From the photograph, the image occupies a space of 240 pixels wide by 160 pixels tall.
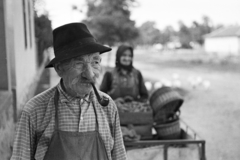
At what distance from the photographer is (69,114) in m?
1.52

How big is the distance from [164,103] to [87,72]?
8.85 feet

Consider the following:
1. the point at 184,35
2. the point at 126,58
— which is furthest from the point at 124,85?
the point at 184,35

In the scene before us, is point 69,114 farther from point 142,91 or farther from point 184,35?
point 184,35

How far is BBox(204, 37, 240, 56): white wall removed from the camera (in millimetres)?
48562

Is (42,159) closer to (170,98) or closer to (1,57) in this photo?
(1,57)

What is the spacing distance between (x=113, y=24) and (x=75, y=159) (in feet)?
63.0

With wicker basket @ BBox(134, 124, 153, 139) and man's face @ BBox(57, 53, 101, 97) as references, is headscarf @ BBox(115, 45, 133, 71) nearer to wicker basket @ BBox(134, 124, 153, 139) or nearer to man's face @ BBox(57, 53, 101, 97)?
wicker basket @ BBox(134, 124, 153, 139)

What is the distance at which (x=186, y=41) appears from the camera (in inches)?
2805

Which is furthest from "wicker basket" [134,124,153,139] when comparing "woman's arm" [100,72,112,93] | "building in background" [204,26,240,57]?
"building in background" [204,26,240,57]

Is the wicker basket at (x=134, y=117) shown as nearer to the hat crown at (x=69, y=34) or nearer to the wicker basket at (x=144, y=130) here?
the wicker basket at (x=144, y=130)

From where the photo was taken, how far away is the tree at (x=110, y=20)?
20172mm

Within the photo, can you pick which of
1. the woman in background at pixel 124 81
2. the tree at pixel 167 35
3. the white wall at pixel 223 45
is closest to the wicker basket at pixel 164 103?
the woman in background at pixel 124 81

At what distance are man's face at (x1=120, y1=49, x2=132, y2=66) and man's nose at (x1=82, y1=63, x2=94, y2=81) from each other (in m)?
2.90

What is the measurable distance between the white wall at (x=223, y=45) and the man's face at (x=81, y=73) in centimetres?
4678
